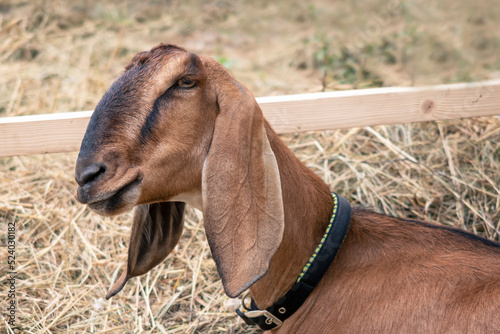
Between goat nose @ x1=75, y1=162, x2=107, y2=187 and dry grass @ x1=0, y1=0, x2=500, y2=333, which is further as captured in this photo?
dry grass @ x1=0, y1=0, x2=500, y2=333

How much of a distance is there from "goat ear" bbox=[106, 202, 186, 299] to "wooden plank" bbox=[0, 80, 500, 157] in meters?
0.67

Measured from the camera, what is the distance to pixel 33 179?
4.09 meters

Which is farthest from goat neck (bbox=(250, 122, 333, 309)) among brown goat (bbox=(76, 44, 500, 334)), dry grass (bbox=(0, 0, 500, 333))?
dry grass (bbox=(0, 0, 500, 333))

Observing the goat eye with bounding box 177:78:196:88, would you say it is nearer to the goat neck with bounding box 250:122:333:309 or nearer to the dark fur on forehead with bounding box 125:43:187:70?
the dark fur on forehead with bounding box 125:43:187:70

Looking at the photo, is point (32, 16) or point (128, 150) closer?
point (128, 150)

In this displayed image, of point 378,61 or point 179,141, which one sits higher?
point 179,141

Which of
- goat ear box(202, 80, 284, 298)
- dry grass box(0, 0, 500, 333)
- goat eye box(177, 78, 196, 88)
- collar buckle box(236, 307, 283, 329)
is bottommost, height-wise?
dry grass box(0, 0, 500, 333)

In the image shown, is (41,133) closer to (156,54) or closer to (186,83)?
(156,54)

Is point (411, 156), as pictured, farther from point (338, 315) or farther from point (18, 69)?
point (18, 69)

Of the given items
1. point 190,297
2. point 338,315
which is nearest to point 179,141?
point 338,315

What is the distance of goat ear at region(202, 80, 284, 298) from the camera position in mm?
1929

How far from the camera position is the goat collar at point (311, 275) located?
2.24 m

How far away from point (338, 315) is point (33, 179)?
282 centimetres

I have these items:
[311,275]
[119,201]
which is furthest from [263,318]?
[119,201]
